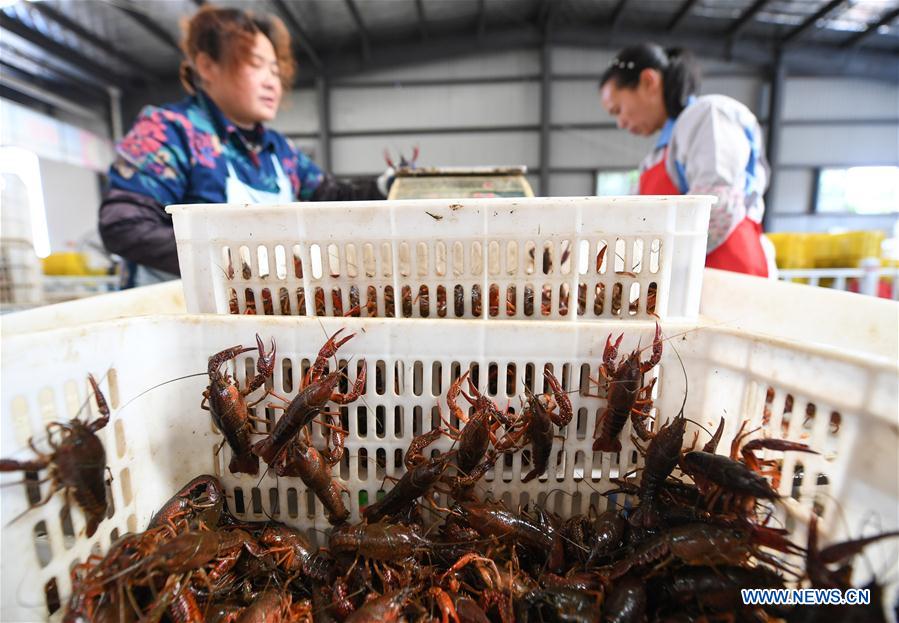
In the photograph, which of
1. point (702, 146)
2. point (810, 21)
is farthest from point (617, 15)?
point (702, 146)

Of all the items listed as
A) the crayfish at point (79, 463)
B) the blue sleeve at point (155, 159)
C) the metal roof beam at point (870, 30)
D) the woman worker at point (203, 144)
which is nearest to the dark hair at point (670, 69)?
the woman worker at point (203, 144)

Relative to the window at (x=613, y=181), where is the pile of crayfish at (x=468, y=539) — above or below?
below

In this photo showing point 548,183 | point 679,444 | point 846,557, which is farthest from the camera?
point 548,183

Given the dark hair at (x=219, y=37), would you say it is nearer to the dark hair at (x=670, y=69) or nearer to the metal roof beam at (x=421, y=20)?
the dark hair at (x=670, y=69)

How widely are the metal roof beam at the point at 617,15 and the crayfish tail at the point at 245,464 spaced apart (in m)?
12.5

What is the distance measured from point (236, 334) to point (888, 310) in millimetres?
1947

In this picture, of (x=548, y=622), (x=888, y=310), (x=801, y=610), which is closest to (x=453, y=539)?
(x=548, y=622)

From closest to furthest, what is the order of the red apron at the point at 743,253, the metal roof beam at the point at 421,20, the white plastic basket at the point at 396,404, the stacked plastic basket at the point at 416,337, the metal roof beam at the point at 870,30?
1. the white plastic basket at the point at 396,404
2. the stacked plastic basket at the point at 416,337
3. the red apron at the point at 743,253
4. the metal roof beam at the point at 870,30
5. the metal roof beam at the point at 421,20

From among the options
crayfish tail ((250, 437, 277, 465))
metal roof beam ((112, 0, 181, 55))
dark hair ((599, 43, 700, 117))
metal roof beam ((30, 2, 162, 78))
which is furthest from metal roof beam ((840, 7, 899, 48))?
metal roof beam ((30, 2, 162, 78))

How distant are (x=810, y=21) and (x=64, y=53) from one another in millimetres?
16015

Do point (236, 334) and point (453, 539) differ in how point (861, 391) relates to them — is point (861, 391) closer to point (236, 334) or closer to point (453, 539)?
point (453, 539)

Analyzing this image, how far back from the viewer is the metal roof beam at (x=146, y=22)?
7.80 m

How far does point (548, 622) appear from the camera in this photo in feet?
3.53

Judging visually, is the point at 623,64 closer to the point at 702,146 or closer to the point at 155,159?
the point at 702,146
